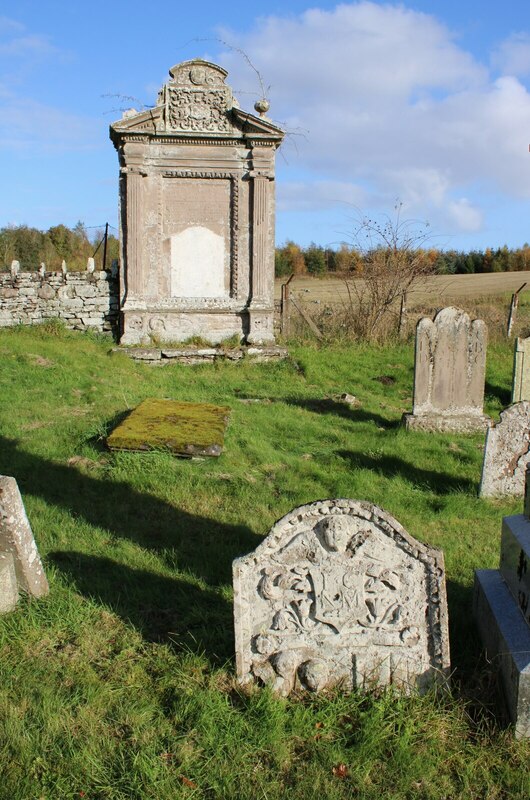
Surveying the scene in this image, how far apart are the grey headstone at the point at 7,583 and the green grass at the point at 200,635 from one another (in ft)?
0.24

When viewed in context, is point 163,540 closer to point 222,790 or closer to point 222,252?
point 222,790

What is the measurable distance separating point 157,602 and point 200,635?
55 cm

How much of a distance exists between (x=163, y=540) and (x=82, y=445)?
2660mm

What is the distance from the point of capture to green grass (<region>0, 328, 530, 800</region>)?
2729 mm

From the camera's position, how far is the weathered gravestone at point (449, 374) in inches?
347

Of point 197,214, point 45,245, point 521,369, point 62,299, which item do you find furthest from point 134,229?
point 45,245

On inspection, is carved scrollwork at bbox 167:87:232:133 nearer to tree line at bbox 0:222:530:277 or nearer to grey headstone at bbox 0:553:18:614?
tree line at bbox 0:222:530:277

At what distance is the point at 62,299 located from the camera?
1434cm

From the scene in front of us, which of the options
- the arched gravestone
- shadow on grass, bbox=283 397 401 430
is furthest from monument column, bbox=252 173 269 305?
the arched gravestone

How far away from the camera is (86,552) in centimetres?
478

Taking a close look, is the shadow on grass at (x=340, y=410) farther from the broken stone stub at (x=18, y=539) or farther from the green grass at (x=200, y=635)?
the broken stone stub at (x=18, y=539)

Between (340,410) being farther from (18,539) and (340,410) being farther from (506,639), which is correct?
(506,639)

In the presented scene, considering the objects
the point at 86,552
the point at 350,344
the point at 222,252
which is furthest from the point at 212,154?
the point at 86,552

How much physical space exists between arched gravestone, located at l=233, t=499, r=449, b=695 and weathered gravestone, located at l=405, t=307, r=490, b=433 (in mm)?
5915
